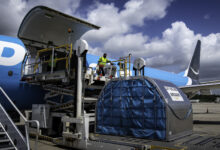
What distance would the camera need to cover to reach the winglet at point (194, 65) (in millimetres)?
27516

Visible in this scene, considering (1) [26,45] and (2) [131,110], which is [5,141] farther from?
(1) [26,45]

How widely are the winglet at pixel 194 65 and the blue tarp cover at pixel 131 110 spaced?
22430mm

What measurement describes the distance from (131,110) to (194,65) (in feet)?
78.5

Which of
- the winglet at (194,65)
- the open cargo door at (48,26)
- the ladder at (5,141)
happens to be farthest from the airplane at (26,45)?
the winglet at (194,65)

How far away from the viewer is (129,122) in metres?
6.91

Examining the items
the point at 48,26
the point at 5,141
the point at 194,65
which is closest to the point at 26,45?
the point at 48,26

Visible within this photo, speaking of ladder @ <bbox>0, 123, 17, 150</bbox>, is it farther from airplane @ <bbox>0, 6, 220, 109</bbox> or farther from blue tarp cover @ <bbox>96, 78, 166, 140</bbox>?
airplane @ <bbox>0, 6, 220, 109</bbox>

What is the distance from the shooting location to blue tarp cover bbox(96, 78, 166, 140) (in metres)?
6.41

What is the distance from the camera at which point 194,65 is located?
28094mm

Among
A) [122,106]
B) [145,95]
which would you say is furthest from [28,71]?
[145,95]

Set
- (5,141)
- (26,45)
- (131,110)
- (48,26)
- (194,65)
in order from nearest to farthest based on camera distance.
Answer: (5,141) → (131,110) → (48,26) → (26,45) → (194,65)

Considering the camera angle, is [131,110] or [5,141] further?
[131,110]

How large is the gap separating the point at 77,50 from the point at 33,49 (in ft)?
16.4

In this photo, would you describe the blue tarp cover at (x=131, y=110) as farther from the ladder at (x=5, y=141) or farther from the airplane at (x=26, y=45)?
the airplane at (x=26, y=45)
